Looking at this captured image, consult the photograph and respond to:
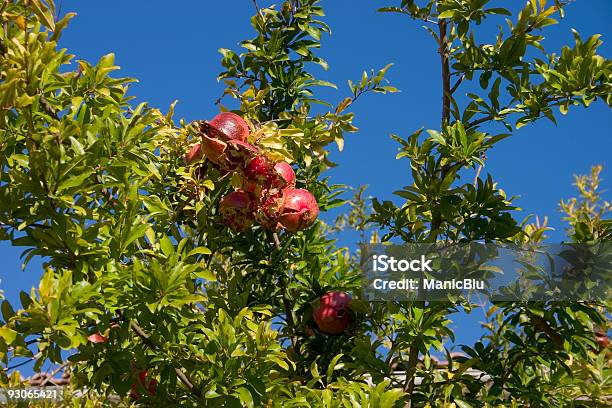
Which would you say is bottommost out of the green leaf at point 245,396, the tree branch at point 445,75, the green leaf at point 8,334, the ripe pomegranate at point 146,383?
the green leaf at point 245,396

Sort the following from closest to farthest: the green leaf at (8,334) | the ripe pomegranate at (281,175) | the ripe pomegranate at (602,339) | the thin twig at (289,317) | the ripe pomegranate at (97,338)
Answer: the green leaf at (8,334)
the ripe pomegranate at (97,338)
the ripe pomegranate at (281,175)
the thin twig at (289,317)
the ripe pomegranate at (602,339)

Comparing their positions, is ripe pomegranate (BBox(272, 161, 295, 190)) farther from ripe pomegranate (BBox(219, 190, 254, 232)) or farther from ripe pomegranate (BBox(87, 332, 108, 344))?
ripe pomegranate (BBox(87, 332, 108, 344))

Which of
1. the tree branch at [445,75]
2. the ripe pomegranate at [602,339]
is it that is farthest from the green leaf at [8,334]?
the ripe pomegranate at [602,339]

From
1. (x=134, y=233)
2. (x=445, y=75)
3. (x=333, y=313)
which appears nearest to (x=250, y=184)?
(x=134, y=233)

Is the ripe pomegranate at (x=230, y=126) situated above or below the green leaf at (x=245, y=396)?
above

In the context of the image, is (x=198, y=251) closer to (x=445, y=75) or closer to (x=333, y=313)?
(x=333, y=313)

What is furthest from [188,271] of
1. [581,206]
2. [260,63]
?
[581,206]

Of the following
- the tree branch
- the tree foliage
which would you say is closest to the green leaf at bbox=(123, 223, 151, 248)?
the tree foliage

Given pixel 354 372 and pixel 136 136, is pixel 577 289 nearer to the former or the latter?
pixel 354 372

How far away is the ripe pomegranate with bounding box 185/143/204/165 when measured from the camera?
3.14 meters

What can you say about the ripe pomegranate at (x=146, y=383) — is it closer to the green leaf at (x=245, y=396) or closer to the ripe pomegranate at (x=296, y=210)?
the green leaf at (x=245, y=396)

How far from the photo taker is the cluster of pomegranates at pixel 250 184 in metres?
2.75

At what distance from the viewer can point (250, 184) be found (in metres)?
2.84

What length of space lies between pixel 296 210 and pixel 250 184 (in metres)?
0.23
